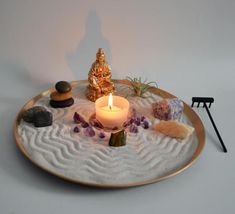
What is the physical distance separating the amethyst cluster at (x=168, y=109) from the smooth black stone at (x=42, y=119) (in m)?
0.32

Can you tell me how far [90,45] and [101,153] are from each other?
0.68 meters

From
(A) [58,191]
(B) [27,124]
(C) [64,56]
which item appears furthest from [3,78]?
(A) [58,191]

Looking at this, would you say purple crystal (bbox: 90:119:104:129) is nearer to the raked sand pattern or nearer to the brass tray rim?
the raked sand pattern

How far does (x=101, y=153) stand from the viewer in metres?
0.88

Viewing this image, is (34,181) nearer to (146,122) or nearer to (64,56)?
(146,122)

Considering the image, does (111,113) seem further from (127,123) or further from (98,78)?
(98,78)

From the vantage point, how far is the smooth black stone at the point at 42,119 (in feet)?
3.16

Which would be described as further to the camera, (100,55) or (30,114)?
(100,55)

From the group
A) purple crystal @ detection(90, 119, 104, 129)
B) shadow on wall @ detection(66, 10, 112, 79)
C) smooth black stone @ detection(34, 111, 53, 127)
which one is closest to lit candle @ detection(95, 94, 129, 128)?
purple crystal @ detection(90, 119, 104, 129)

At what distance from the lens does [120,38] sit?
145cm

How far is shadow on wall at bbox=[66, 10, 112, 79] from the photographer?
1414mm

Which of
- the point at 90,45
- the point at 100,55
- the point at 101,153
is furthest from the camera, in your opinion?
the point at 90,45

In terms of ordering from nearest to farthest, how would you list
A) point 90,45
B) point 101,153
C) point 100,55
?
1. point 101,153
2. point 100,55
3. point 90,45

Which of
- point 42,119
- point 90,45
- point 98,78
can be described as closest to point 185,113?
point 98,78
